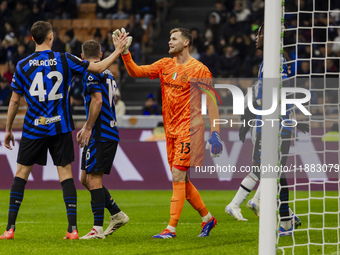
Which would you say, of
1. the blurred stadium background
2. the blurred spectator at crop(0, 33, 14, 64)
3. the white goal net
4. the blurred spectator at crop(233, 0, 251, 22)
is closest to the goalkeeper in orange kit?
the white goal net

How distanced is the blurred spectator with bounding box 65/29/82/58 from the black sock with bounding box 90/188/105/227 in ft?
34.4

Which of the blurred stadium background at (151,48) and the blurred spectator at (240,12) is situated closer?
the blurred stadium background at (151,48)

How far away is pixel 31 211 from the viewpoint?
369 inches

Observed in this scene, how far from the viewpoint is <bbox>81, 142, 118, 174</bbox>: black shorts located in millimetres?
6613

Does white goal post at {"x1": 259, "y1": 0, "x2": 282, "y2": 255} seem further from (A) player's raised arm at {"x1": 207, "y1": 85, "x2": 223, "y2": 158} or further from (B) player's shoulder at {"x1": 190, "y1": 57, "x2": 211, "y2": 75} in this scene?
(B) player's shoulder at {"x1": 190, "y1": 57, "x2": 211, "y2": 75}

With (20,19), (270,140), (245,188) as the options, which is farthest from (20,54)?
(270,140)

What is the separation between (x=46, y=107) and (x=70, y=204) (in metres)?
0.99

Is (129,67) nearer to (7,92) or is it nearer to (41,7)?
(7,92)

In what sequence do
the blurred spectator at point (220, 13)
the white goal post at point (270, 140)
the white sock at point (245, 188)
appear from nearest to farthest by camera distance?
1. the white goal post at point (270, 140)
2. the white sock at point (245, 188)
3. the blurred spectator at point (220, 13)

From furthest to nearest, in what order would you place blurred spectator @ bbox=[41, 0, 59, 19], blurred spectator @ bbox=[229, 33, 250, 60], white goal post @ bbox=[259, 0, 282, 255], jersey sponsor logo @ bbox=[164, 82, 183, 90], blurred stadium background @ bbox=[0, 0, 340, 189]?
blurred spectator @ bbox=[41, 0, 59, 19], blurred spectator @ bbox=[229, 33, 250, 60], blurred stadium background @ bbox=[0, 0, 340, 189], jersey sponsor logo @ bbox=[164, 82, 183, 90], white goal post @ bbox=[259, 0, 282, 255]

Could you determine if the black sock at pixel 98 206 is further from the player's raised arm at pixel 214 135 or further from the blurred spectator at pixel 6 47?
the blurred spectator at pixel 6 47

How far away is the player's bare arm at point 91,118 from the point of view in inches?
251

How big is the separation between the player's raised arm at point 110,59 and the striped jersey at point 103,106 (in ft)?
0.71

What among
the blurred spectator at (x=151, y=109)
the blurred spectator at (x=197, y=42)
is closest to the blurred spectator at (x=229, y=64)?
the blurred spectator at (x=197, y=42)
